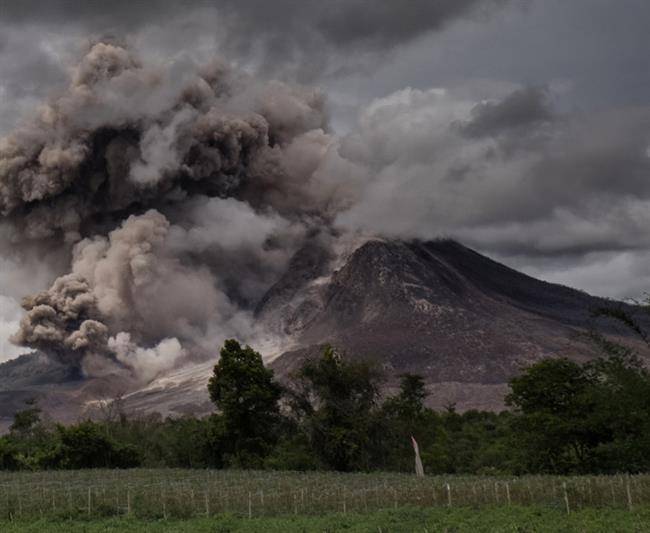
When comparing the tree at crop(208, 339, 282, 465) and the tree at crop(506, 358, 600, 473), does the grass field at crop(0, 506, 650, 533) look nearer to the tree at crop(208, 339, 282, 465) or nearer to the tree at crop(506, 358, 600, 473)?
the tree at crop(506, 358, 600, 473)

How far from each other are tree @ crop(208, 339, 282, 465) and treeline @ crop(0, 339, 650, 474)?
0.07 meters

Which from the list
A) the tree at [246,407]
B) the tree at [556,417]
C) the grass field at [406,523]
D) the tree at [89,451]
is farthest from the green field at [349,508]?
the tree at [89,451]

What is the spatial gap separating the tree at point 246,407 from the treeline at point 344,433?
2.9 inches

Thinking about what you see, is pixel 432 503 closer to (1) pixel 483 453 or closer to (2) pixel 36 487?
(2) pixel 36 487

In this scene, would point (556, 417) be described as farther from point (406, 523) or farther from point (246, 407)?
point (406, 523)

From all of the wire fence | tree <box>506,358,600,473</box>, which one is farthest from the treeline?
the wire fence

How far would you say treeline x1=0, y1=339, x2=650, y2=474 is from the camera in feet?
138

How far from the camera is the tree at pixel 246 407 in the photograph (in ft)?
169

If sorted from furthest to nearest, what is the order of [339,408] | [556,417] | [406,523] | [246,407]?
[246,407] → [339,408] → [556,417] → [406,523]

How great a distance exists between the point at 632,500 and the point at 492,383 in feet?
575

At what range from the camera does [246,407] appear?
170 ft

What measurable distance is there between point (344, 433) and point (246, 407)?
8.48 m

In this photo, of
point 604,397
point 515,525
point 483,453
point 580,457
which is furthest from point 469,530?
point 483,453

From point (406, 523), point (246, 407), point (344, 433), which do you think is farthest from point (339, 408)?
point (406, 523)
